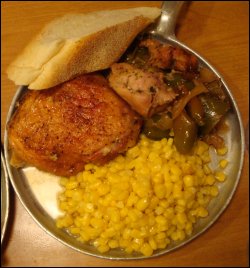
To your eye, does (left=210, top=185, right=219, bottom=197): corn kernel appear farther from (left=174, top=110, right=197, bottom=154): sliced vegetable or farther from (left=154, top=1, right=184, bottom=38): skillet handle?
(left=154, top=1, right=184, bottom=38): skillet handle

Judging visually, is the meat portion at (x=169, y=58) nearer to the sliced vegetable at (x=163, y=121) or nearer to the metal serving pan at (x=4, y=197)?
the sliced vegetable at (x=163, y=121)

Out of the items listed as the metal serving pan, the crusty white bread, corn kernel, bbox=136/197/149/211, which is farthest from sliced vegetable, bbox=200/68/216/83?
the metal serving pan

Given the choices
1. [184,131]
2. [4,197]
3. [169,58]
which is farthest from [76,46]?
[4,197]

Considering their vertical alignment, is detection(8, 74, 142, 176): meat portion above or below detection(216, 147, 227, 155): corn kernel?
above

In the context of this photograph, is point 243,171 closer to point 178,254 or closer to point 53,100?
point 178,254

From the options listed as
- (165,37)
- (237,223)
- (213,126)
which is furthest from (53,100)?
(237,223)

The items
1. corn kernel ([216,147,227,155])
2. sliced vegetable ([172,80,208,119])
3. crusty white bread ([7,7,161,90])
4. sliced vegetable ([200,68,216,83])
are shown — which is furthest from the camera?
corn kernel ([216,147,227,155])
